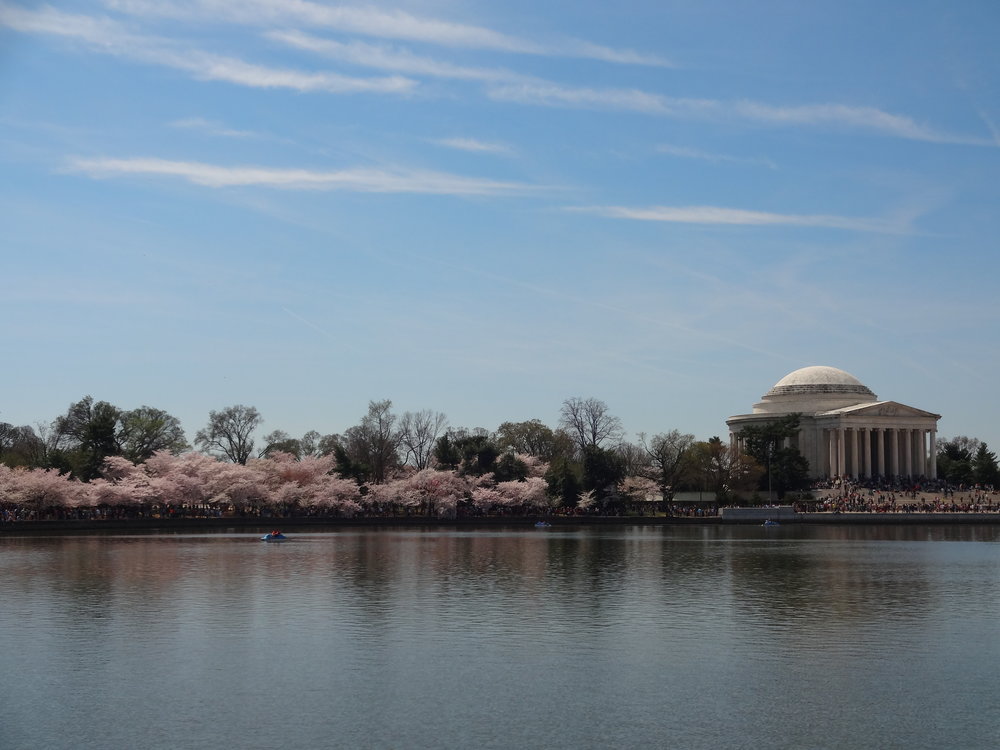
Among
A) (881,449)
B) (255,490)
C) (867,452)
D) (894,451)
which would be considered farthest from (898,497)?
(255,490)

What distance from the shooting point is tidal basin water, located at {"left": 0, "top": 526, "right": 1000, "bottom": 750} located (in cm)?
2164

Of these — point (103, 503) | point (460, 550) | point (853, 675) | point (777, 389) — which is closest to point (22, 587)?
point (460, 550)

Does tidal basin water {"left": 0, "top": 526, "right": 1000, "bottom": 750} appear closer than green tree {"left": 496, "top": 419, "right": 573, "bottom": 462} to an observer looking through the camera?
Yes

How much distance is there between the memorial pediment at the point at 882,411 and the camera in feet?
463

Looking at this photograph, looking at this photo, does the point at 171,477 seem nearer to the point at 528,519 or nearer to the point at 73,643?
the point at 528,519

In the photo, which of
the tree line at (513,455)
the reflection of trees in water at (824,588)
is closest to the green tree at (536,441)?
the tree line at (513,455)

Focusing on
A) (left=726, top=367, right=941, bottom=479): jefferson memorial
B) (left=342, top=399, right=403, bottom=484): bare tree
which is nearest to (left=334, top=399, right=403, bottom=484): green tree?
(left=342, top=399, right=403, bottom=484): bare tree

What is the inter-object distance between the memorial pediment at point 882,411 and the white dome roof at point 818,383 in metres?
7.38

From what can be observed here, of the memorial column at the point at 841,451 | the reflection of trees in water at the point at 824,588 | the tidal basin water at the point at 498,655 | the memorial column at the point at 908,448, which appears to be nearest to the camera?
the tidal basin water at the point at 498,655

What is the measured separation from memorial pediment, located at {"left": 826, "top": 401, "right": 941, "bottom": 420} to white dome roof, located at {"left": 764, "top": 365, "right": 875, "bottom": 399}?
738cm

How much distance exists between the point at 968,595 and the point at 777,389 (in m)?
115

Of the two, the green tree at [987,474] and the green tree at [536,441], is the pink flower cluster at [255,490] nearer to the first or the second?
the green tree at [536,441]

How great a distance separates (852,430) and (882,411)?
4.31 metres

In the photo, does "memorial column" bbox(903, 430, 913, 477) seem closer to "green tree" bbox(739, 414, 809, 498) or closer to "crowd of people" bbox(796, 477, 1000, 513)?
"crowd of people" bbox(796, 477, 1000, 513)
